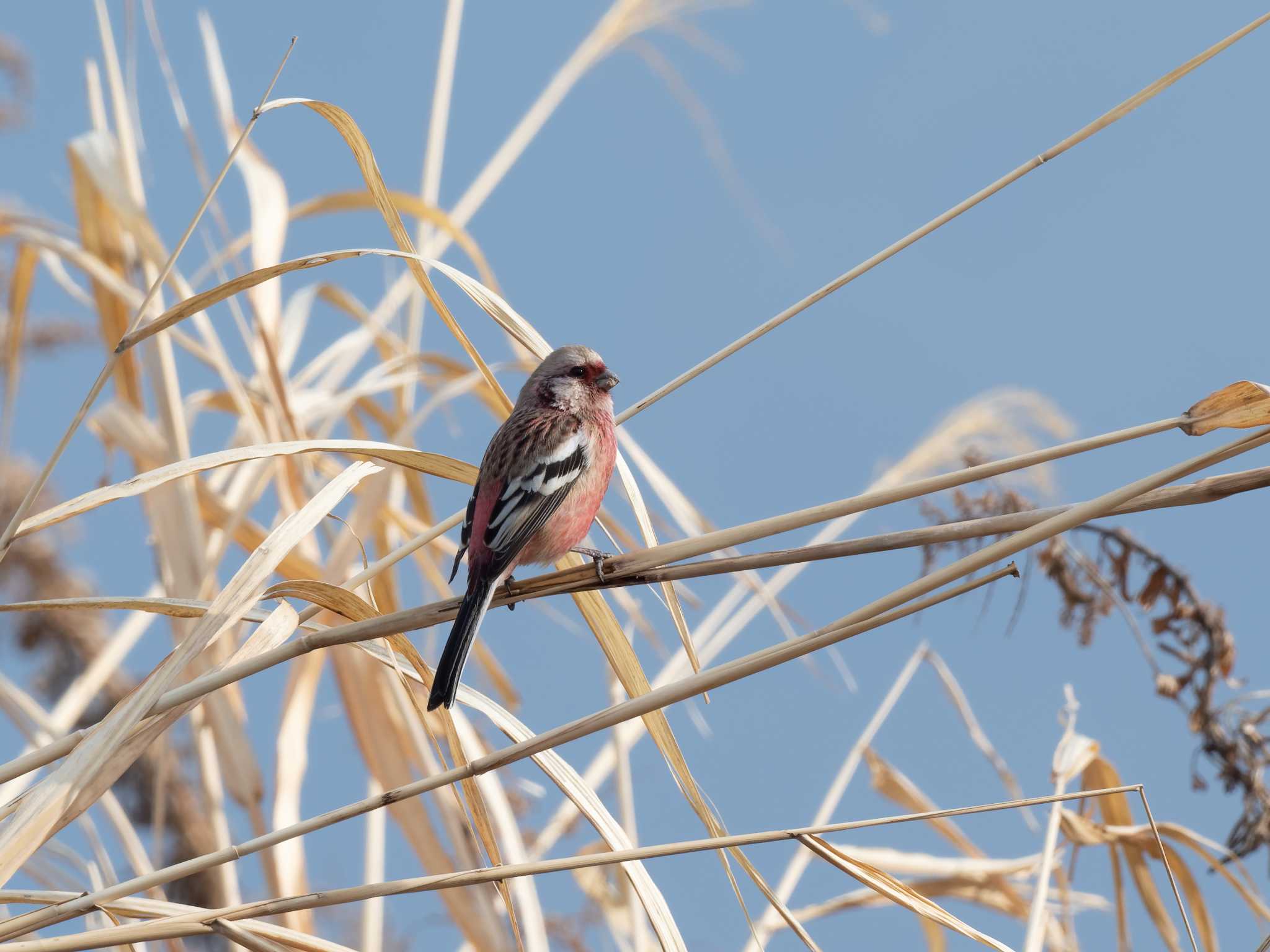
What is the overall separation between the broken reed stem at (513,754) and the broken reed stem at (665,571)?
0.39ft

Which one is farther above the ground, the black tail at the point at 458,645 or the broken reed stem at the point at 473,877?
the black tail at the point at 458,645

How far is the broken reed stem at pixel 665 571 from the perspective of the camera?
50.9 inches

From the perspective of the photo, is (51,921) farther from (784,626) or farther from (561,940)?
(561,940)

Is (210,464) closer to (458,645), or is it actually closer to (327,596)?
(327,596)

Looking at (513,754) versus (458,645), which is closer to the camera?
(513,754)

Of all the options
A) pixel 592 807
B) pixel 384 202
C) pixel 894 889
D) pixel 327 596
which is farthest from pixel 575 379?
pixel 894 889

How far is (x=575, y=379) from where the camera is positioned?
2.93 metres

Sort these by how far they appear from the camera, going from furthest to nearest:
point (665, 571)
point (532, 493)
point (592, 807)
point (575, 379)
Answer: point (575, 379) → point (532, 493) → point (592, 807) → point (665, 571)

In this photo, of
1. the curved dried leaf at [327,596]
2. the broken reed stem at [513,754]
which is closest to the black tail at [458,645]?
the curved dried leaf at [327,596]

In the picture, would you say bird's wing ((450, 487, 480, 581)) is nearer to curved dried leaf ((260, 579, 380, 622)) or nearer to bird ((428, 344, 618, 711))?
bird ((428, 344, 618, 711))

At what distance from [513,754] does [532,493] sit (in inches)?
46.2

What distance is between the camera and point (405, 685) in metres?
1.91

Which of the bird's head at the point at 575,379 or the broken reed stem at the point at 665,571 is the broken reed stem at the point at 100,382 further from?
the bird's head at the point at 575,379

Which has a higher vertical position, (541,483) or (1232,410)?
(541,483)
